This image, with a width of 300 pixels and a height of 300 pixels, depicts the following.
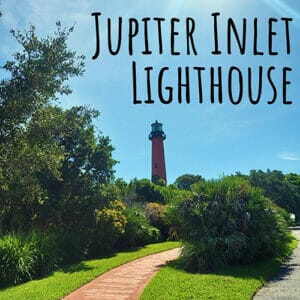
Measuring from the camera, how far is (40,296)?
8.45 meters

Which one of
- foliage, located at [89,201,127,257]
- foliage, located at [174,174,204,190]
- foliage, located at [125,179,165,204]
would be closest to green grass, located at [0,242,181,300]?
foliage, located at [89,201,127,257]

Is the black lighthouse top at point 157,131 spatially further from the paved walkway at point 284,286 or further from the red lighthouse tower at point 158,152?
the paved walkway at point 284,286

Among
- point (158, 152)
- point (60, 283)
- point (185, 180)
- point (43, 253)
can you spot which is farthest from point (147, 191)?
point (185, 180)

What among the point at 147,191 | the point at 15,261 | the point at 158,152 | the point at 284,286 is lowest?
the point at 284,286

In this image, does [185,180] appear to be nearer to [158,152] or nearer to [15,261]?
[158,152]

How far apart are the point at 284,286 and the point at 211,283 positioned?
5.77ft

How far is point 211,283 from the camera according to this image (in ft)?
31.4

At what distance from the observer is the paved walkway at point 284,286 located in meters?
8.34

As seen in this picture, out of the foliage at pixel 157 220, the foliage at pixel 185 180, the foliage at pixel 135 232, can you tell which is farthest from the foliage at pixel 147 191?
the foliage at pixel 185 180

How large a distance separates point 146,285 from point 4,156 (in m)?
4.77

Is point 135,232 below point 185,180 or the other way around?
below

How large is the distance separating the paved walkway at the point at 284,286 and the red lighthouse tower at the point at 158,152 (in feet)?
134

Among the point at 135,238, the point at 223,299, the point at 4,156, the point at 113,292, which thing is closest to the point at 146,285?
the point at 113,292

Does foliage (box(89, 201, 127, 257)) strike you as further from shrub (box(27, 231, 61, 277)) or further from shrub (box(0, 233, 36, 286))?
shrub (box(0, 233, 36, 286))
